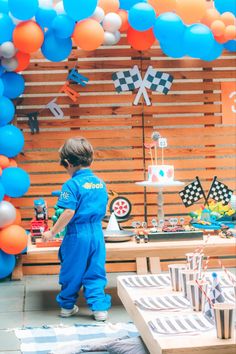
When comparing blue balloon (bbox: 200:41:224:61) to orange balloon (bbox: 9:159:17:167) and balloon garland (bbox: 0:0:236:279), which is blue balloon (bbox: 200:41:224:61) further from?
orange balloon (bbox: 9:159:17:167)

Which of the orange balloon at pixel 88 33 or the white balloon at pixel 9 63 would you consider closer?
the orange balloon at pixel 88 33

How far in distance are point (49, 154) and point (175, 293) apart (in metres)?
3.94

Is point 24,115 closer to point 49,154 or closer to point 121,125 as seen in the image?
point 49,154

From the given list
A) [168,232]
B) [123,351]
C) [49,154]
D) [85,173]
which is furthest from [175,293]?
[49,154]

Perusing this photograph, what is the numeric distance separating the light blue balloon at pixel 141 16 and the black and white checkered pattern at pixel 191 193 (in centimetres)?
174

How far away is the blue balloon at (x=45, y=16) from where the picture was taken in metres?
6.03

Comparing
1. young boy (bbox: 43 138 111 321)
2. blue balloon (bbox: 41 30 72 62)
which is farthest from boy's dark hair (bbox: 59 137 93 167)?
blue balloon (bbox: 41 30 72 62)

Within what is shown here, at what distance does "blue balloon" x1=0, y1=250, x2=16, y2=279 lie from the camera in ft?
21.6

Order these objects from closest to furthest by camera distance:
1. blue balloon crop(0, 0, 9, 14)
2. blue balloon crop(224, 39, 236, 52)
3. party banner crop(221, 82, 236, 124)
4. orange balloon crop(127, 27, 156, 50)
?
blue balloon crop(0, 0, 9, 14), orange balloon crop(127, 27, 156, 50), blue balloon crop(224, 39, 236, 52), party banner crop(221, 82, 236, 124)

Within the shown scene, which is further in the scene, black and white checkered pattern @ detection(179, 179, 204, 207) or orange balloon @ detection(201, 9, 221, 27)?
black and white checkered pattern @ detection(179, 179, 204, 207)

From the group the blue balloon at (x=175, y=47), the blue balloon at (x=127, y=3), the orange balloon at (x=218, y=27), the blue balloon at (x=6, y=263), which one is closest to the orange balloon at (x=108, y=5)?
the blue balloon at (x=127, y=3)

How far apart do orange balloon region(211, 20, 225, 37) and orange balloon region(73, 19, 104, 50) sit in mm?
1169

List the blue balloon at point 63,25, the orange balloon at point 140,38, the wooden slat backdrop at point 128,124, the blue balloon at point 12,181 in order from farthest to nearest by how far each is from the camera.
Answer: the wooden slat backdrop at point 128,124
the orange balloon at point 140,38
the blue balloon at point 12,181
the blue balloon at point 63,25

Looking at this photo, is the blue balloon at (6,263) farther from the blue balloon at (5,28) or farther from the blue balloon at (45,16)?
the blue balloon at (45,16)
